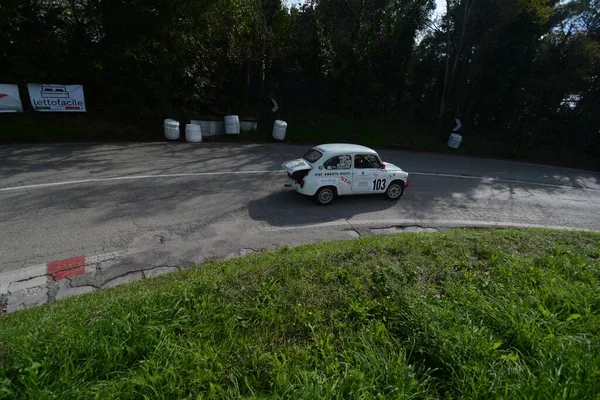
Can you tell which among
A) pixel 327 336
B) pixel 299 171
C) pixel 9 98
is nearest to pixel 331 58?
pixel 299 171

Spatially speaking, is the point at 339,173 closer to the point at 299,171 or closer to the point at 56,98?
the point at 299,171

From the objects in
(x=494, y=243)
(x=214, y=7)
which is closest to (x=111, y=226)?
(x=494, y=243)

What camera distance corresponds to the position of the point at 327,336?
111 inches

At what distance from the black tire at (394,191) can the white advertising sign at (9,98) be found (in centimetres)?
1422

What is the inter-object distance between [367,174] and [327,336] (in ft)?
19.2

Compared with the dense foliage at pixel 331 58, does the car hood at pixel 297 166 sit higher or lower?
lower

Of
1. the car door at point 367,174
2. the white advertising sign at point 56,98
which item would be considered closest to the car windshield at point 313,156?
the car door at point 367,174

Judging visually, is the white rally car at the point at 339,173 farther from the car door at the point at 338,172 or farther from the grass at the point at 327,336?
the grass at the point at 327,336

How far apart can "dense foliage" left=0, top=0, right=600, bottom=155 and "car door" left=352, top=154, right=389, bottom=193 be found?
10381 millimetres

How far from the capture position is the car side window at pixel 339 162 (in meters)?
7.69

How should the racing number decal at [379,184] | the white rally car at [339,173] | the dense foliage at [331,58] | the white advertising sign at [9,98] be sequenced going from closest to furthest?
the white rally car at [339,173] → the racing number decal at [379,184] → the white advertising sign at [9,98] → the dense foliage at [331,58]

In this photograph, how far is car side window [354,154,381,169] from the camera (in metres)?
8.00

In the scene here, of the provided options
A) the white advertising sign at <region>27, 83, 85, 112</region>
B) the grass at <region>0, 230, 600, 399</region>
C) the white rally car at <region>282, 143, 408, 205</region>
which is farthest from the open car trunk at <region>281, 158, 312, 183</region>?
the white advertising sign at <region>27, 83, 85, 112</region>

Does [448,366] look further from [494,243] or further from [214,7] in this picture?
[214,7]
